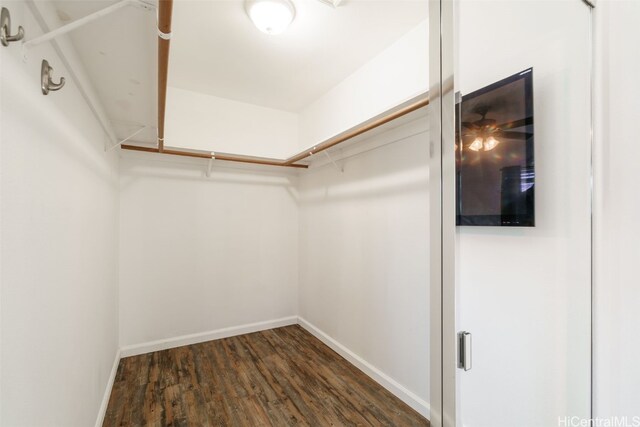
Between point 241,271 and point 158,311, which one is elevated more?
point 241,271

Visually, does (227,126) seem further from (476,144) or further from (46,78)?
(476,144)

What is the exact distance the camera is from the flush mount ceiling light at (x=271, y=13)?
1624mm

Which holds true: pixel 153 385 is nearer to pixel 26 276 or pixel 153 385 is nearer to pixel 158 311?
pixel 158 311

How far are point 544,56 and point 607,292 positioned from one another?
90 centimetres

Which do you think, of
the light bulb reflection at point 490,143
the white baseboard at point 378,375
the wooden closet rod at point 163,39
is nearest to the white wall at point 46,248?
the wooden closet rod at point 163,39

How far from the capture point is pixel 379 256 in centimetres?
231

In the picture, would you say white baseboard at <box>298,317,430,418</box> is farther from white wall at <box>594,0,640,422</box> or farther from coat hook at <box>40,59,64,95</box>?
coat hook at <box>40,59,64,95</box>

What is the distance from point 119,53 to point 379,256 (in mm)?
2061

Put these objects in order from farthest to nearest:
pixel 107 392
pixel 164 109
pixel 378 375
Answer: pixel 378 375, pixel 107 392, pixel 164 109

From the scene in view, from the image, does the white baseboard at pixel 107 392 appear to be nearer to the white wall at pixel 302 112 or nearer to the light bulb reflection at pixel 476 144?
the white wall at pixel 302 112

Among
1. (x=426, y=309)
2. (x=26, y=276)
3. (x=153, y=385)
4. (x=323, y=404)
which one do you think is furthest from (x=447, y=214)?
(x=153, y=385)

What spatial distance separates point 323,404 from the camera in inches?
79.1

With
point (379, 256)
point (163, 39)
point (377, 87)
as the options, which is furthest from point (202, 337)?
point (377, 87)

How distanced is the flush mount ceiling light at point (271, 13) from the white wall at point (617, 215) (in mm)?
1458
